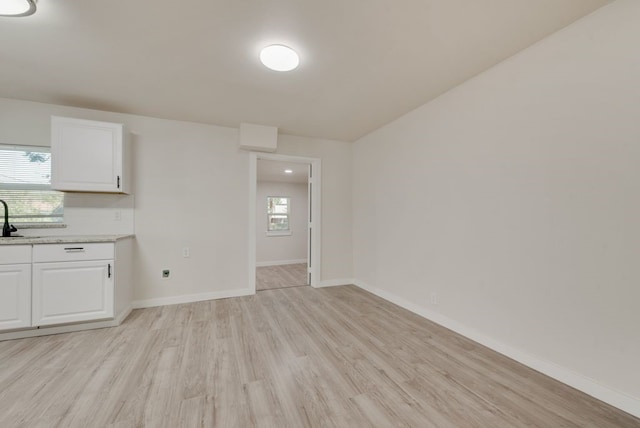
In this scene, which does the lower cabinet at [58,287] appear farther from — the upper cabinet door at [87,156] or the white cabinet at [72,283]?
the upper cabinet door at [87,156]

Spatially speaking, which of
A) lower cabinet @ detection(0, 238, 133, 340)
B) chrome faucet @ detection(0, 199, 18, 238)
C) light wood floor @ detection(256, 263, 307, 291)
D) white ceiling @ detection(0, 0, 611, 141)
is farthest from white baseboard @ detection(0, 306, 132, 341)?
white ceiling @ detection(0, 0, 611, 141)

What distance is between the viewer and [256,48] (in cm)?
200

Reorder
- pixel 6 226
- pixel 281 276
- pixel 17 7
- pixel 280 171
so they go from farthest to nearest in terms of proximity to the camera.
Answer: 1. pixel 280 171
2. pixel 281 276
3. pixel 6 226
4. pixel 17 7

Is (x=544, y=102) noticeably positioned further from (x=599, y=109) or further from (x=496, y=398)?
(x=496, y=398)

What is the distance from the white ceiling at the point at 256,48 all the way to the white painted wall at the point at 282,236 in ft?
12.6

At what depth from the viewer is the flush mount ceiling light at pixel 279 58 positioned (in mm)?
1993

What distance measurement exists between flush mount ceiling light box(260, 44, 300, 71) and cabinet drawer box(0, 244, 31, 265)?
285 cm

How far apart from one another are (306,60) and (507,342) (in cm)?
293

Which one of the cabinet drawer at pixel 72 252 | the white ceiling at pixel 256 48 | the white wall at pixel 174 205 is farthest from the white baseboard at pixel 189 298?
the white ceiling at pixel 256 48

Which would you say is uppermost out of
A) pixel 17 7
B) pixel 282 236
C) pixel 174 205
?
pixel 17 7

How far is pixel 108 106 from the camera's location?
3.03 m

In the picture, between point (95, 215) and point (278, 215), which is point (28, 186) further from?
point (278, 215)

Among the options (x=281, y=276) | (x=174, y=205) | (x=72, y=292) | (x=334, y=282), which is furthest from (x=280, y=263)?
(x=72, y=292)

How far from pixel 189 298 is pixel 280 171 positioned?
321cm
